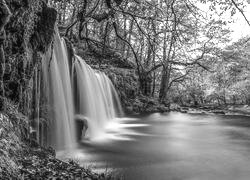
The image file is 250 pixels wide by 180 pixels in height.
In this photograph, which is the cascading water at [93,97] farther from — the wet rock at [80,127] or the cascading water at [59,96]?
the cascading water at [59,96]

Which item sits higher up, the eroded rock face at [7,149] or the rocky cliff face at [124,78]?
the rocky cliff face at [124,78]

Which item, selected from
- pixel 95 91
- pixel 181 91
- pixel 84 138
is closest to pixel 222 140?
pixel 84 138

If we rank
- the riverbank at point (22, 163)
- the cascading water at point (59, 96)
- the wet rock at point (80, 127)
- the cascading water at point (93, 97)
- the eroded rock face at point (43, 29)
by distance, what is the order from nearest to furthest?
1. the riverbank at point (22, 163)
2. the eroded rock face at point (43, 29)
3. the cascading water at point (59, 96)
4. the wet rock at point (80, 127)
5. the cascading water at point (93, 97)

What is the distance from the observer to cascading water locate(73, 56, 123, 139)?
30.2 feet

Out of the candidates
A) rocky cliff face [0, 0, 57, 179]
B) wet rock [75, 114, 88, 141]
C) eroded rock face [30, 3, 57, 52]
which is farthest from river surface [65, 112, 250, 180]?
eroded rock face [30, 3, 57, 52]

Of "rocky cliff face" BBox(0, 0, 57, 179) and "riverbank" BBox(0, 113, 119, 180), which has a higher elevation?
"rocky cliff face" BBox(0, 0, 57, 179)

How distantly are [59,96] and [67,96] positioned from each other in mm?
733

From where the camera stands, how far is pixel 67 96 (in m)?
7.61

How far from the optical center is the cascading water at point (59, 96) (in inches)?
252

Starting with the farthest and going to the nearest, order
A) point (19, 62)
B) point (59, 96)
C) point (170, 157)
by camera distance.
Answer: point (59, 96), point (170, 157), point (19, 62)

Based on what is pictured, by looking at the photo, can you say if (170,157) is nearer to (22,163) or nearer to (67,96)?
(67,96)

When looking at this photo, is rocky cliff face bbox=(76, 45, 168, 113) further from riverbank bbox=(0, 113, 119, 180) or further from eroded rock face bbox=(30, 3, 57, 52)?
riverbank bbox=(0, 113, 119, 180)

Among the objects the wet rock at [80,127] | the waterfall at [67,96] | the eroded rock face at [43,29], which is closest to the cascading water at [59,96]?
the waterfall at [67,96]

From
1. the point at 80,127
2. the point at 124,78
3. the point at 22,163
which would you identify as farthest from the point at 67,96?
the point at 124,78
